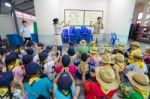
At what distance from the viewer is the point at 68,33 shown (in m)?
6.61

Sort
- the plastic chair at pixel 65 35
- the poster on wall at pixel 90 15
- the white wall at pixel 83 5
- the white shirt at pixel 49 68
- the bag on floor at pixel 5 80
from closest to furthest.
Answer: the bag on floor at pixel 5 80, the white shirt at pixel 49 68, the plastic chair at pixel 65 35, the white wall at pixel 83 5, the poster on wall at pixel 90 15

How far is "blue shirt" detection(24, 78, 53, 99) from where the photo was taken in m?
1.42

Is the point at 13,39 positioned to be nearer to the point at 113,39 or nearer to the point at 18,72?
the point at 18,72

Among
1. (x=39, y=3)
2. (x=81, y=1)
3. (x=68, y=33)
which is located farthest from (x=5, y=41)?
(x=81, y=1)

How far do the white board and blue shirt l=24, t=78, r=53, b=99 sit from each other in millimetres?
5769

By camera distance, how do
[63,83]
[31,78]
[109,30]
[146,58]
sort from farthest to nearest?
[109,30]
[146,58]
[31,78]
[63,83]

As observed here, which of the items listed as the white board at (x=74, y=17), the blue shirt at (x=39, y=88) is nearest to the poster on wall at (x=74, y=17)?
the white board at (x=74, y=17)

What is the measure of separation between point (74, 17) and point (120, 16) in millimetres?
2422

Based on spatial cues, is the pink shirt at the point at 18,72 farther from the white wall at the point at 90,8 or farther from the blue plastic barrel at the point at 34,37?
the blue plastic barrel at the point at 34,37

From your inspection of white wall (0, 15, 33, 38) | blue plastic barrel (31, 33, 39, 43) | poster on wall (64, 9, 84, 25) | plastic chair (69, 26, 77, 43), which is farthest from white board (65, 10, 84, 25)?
white wall (0, 15, 33, 38)

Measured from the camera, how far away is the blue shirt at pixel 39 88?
1.42 meters

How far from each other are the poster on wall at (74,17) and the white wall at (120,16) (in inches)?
61.5

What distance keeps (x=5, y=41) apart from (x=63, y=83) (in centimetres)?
560

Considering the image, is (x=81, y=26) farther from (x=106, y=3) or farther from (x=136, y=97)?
(x=136, y=97)
